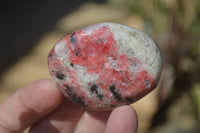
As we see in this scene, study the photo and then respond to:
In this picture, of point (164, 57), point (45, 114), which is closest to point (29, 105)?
point (45, 114)

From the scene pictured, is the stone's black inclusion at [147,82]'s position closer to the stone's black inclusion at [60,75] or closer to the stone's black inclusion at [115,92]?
the stone's black inclusion at [115,92]

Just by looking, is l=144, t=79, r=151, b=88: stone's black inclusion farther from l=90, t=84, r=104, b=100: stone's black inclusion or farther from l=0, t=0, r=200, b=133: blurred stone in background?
l=0, t=0, r=200, b=133: blurred stone in background

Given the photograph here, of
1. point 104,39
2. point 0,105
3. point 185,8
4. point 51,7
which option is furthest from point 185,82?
point 51,7

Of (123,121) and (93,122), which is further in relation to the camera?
(93,122)

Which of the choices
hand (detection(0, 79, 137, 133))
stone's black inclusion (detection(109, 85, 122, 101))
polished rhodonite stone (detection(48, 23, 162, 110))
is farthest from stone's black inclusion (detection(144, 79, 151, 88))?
hand (detection(0, 79, 137, 133))

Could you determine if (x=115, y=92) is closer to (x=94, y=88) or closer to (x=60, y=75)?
(x=94, y=88)

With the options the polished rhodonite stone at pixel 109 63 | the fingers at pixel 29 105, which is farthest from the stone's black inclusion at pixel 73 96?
the fingers at pixel 29 105

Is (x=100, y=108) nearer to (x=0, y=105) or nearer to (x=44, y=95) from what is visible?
(x=44, y=95)
